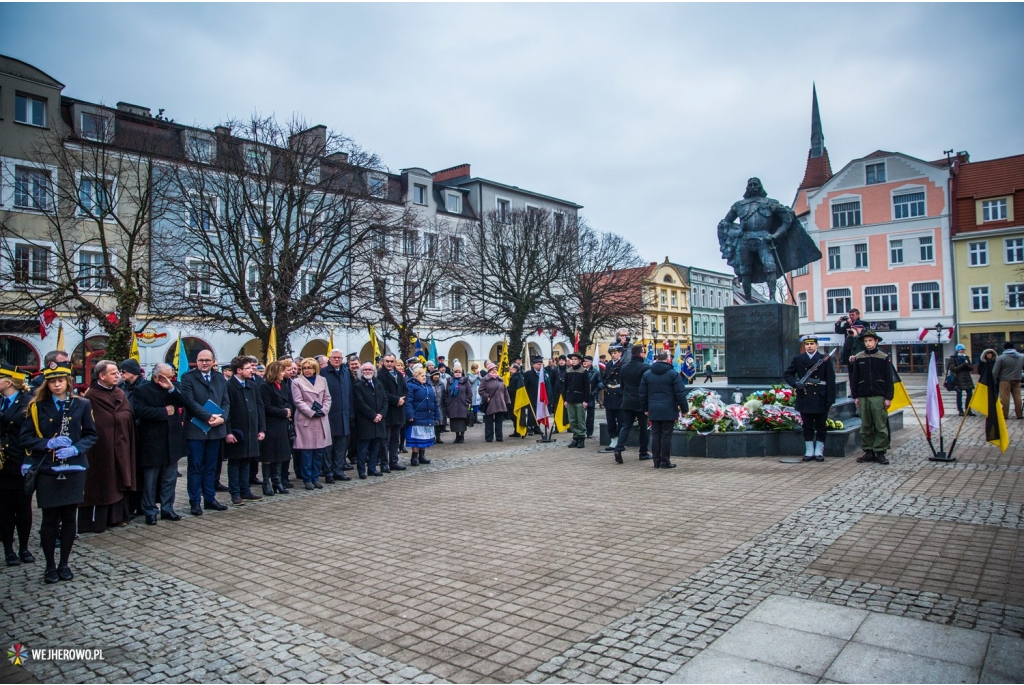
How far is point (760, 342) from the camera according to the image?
47.8 ft

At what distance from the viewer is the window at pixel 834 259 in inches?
2149

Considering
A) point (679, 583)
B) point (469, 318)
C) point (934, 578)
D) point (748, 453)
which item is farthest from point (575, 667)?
point (469, 318)

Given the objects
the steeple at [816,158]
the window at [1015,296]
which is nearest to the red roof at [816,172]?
the steeple at [816,158]

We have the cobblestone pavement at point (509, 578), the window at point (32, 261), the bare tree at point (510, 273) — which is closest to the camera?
the cobblestone pavement at point (509, 578)

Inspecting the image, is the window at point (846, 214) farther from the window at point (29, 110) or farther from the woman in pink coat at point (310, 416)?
the woman in pink coat at point (310, 416)

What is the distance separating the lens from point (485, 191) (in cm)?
5112

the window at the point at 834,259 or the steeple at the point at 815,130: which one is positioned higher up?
the steeple at the point at 815,130

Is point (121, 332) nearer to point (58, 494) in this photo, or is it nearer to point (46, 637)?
point (58, 494)

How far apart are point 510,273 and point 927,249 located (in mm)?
32149

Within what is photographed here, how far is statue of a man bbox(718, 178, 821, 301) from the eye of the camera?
1547 cm

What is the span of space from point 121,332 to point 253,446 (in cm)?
1526

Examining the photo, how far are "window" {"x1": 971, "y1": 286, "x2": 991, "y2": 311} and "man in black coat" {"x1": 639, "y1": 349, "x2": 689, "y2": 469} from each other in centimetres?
4783

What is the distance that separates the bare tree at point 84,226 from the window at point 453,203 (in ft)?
68.2

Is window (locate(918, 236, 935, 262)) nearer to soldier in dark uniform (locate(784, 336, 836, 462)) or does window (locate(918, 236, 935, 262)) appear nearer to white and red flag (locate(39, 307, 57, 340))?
soldier in dark uniform (locate(784, 336, 836, 462))
